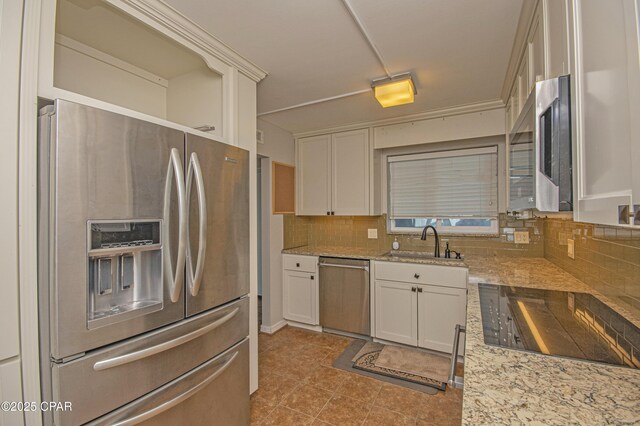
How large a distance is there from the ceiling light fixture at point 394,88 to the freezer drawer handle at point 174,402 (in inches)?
80.5

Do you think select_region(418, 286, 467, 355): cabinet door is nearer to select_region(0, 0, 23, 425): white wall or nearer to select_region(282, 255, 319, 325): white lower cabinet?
select_region(282, 255, 319, 325): white lower cabinet

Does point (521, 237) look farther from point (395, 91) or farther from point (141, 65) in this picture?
point (141, 65)

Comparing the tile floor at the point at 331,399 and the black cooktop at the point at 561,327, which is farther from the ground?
the black cooktop at the point at 561,327

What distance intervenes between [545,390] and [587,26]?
3.14 feet

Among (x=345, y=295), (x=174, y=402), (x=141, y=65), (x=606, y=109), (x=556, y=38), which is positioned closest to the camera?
(x=606, y=109)

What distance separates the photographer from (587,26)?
0.80 m

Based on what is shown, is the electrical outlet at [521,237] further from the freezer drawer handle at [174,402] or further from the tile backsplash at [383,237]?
the freezer drawer handle at [174,402]

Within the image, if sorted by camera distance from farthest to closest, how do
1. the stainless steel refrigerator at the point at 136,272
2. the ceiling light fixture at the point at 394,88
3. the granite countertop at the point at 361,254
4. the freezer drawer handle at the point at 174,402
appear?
the granite countertop at the point at 361,254, the ceiling light fixture at the point at 394,88, the freezer drawer handle at the point at 174,402, the stainless steel refrigerator at the point at 136,272

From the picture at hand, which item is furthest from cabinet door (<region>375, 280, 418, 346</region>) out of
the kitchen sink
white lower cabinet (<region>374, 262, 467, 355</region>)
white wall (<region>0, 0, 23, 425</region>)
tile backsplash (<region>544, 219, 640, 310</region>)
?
white wall (<region>0, 0, 23, 425</region>)

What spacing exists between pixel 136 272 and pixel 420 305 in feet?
7.83

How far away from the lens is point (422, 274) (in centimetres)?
279

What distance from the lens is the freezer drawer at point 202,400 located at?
1.18 metres

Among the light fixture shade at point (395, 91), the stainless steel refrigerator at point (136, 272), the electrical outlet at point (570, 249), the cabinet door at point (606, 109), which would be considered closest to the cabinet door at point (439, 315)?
the electrical outlet at point (570, 249)

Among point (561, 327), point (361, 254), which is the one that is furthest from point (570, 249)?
point (361, 254)
